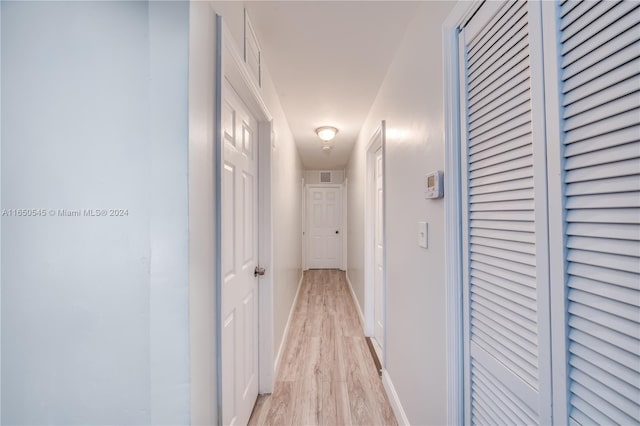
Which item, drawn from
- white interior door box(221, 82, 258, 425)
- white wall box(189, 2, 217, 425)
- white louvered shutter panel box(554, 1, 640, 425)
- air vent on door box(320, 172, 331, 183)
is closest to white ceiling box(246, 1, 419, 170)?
white interior door box(221, 82, 258, 425)

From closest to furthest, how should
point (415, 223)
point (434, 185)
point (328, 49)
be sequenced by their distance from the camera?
point (434, 185) < point (415, 223) < point (328, 49)

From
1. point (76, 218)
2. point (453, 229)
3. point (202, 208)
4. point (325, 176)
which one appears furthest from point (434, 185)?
point (325, 176)

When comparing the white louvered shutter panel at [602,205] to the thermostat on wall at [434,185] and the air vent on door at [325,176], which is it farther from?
the air vent on door at [325,176]

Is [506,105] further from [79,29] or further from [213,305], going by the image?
[79,29]

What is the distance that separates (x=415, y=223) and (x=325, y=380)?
4.85ft

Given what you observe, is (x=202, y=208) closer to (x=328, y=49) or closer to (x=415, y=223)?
(x=415, y=223)

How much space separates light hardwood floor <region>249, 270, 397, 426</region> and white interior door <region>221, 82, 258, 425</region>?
0.26 metres

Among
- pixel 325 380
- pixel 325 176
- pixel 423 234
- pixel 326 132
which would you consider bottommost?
pixel 325 380

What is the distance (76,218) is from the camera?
0.89m

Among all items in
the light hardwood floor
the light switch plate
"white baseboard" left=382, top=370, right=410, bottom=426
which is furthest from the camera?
the light hardwood floor

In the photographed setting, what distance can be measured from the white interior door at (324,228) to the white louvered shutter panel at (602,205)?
547 cm

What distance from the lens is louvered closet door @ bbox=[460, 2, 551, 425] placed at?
654 mm

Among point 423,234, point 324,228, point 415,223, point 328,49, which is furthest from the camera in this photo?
point 324,228

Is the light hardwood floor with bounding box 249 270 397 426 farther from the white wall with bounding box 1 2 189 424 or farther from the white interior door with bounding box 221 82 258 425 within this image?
the white wall with bounding box 1 2 189 424
